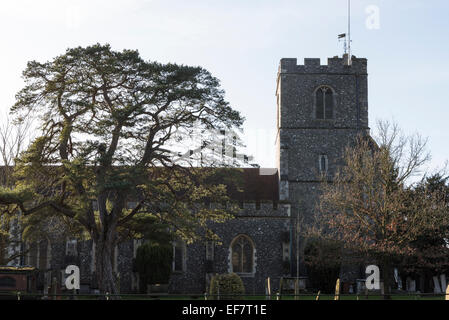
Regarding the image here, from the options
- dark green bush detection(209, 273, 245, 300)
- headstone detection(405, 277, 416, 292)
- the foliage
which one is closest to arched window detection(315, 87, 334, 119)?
the foliage

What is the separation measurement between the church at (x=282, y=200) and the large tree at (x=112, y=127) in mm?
8009

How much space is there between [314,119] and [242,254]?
8366 mm

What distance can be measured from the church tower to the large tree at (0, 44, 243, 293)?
1050 cm

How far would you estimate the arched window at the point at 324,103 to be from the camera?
3014cm

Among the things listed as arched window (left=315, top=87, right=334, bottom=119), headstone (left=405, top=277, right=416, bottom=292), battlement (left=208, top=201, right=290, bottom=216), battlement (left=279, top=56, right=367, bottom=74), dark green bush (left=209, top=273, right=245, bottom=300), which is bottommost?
headstone (left=405, top=277, right=416, bottom=292)

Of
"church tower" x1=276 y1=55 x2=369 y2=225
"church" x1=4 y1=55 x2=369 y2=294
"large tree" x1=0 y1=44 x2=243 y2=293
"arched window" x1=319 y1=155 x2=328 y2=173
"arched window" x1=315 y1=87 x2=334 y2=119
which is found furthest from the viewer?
"arched window" x1=315 y1=87 x2=334 y2=119

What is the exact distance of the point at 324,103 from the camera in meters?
30.2

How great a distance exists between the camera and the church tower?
95.5 ft

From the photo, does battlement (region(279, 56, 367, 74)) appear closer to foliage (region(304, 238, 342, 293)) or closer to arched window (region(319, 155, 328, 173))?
arched window (region(319, 155, 328, 173))

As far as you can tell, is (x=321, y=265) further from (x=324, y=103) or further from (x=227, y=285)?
(x=324, y=103)

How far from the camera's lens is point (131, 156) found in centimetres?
1811
